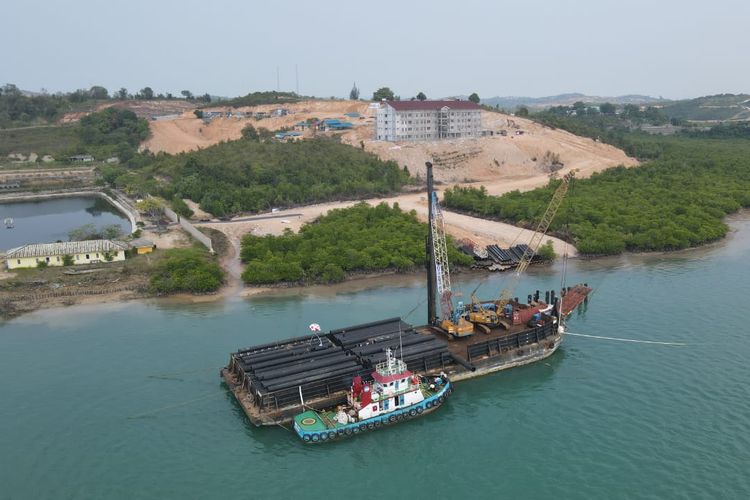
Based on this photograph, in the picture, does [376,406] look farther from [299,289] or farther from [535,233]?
[299,289]

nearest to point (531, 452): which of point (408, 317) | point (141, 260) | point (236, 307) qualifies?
point (408, 317)

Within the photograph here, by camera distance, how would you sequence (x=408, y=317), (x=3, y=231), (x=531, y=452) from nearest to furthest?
(x=531, y=452)
(x=408, y=317)
(x=3, y=231)

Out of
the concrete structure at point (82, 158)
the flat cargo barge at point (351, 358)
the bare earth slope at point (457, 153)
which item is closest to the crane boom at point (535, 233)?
the flat cargo barge at point (351, 358)

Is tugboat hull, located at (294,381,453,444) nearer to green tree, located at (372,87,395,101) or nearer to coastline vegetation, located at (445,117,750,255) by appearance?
coastline vegetation, located at (445,117,750,255)

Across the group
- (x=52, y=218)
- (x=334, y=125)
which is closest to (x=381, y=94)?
(x=334, y=125)

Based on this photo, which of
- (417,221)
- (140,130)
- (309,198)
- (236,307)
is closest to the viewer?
(236,307)

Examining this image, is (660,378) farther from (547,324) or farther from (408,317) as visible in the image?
(408,317)

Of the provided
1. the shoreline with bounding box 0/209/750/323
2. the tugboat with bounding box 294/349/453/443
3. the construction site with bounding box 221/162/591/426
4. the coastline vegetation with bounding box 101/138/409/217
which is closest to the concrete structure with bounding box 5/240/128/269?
the shoreline with bounding box 0/209/750/323
